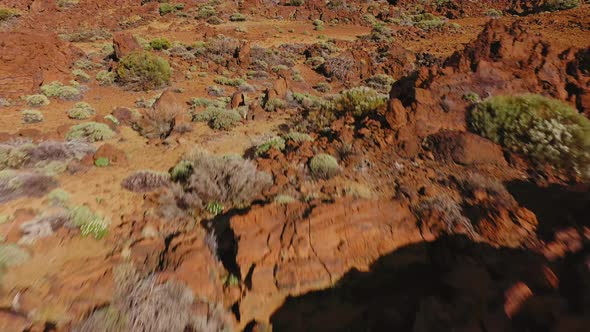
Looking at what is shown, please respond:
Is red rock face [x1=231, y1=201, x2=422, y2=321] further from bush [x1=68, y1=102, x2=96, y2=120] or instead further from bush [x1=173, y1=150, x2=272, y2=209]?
bush [x1=68, y1=102, x2=96, y2=120]

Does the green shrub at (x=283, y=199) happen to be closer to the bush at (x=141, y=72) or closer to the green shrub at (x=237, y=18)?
the bush at (x=141, y=72)

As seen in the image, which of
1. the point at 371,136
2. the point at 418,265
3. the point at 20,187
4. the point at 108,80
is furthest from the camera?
the point at 108,80

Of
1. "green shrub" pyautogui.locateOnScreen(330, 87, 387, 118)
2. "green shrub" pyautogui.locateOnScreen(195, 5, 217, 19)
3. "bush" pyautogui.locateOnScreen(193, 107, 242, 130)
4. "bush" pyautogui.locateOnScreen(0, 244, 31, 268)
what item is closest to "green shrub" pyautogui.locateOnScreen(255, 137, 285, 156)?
"green shrub" pyautogui.locateOnScreen(330, 87, 387, 118)

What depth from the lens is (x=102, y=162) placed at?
720cm

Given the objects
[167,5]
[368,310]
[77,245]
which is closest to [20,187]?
[77,245]

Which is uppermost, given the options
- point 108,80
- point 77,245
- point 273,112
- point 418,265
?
point 418,265

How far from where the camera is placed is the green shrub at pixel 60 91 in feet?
38.0

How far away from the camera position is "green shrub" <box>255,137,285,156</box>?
294 inches

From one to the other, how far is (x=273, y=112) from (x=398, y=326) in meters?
A: 9.35

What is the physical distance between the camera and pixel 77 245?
461cm

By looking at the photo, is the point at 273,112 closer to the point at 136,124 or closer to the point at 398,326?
the point at 136,124

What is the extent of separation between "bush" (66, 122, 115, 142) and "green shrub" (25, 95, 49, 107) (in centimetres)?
370

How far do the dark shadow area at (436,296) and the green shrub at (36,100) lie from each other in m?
12.6

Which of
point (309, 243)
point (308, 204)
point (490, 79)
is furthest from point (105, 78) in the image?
point (490, 79)
